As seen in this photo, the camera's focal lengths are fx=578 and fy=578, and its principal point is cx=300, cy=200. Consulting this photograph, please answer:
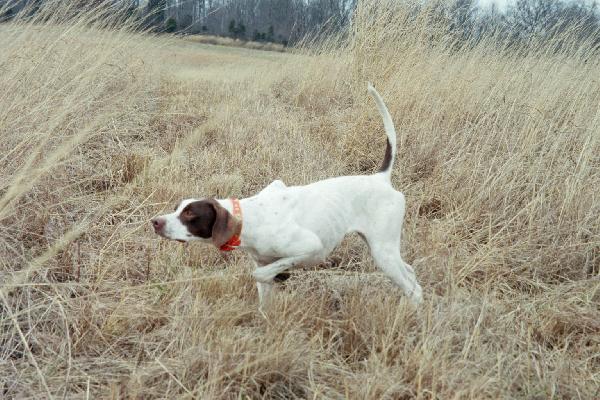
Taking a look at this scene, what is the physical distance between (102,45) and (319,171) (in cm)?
234

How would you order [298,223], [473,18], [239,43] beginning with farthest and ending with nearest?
[239,43] → [473,18] → [298,223]

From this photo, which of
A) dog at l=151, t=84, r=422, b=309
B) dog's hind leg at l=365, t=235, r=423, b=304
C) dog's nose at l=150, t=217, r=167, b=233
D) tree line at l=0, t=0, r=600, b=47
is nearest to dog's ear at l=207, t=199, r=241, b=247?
dog at l=151, t=84, r=422, b=309

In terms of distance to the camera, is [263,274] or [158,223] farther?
[263,274]

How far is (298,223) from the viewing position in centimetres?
256

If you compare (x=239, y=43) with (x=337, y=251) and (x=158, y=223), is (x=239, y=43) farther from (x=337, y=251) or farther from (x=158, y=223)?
(x=158, y=223)

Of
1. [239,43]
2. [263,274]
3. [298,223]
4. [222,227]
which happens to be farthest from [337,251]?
[239,43]

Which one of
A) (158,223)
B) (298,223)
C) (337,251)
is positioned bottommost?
(337,251)

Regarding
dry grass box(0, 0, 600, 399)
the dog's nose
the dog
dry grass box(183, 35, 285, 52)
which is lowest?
dry grass box(183, 35, 285, 52)

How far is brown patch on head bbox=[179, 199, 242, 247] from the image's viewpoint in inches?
91.7

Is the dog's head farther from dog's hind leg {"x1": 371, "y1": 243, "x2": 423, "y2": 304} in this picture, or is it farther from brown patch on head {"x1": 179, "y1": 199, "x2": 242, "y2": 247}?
dog's hind leg {"x1": 371, "y1": 243, "x2": 423, "y2": 304}

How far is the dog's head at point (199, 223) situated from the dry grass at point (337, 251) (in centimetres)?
25

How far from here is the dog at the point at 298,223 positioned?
2.36 m

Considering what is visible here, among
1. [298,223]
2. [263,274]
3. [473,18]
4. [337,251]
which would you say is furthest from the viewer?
[473,18]

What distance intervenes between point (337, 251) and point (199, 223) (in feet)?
3.84
